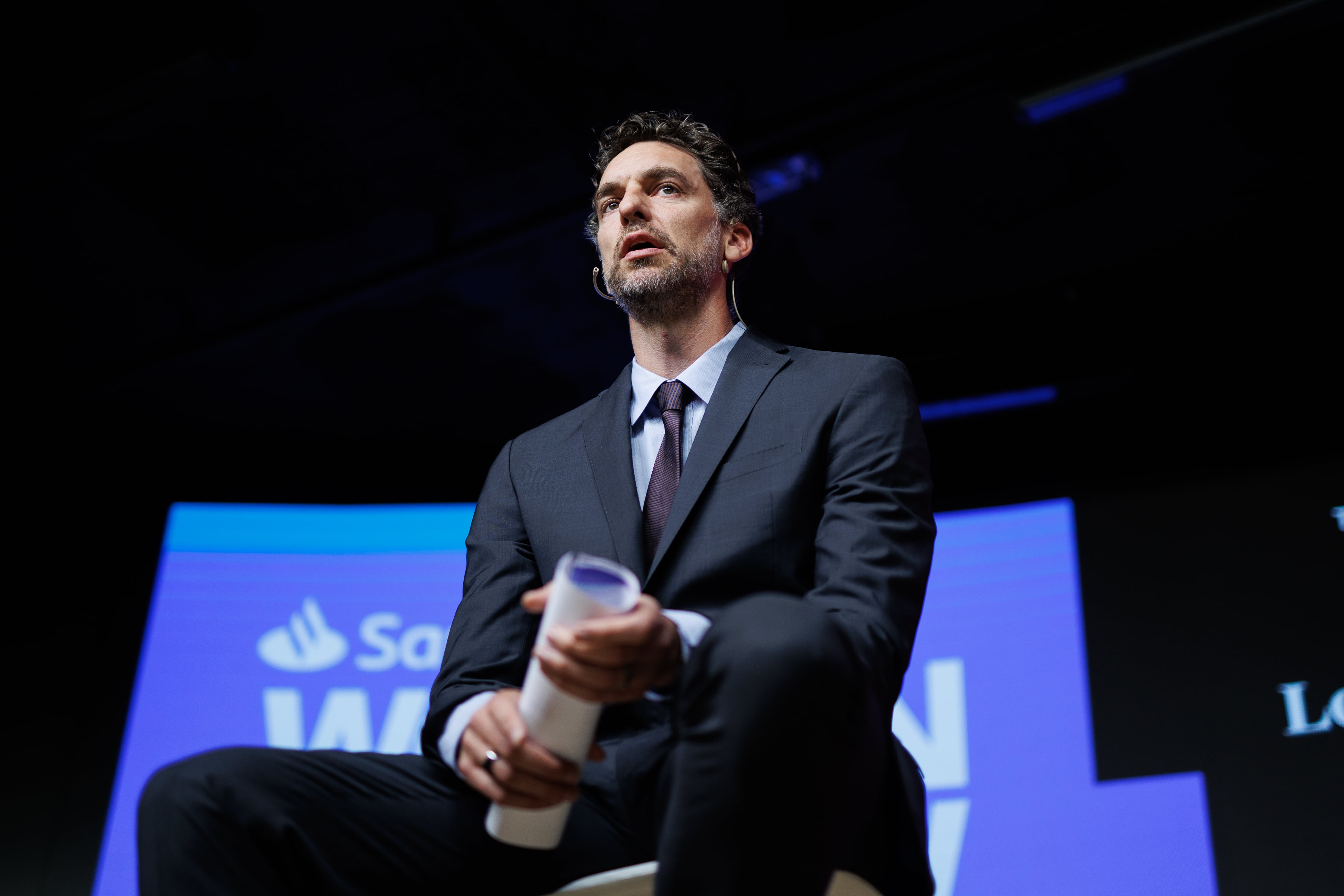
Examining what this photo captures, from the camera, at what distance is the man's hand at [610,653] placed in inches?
35.8

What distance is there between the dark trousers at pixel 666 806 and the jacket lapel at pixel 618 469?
0.23 metres

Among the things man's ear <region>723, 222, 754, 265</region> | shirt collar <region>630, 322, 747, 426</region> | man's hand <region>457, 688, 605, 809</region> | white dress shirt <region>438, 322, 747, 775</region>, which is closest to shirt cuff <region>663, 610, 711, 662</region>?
man's hand <region>457, 688, 605, 809</region>

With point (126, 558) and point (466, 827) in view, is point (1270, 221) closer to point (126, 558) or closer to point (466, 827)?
point (466, 827)

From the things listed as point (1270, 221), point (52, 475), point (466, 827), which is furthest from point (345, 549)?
point (1270, 221)

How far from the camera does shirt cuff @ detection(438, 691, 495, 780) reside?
117 centimetres

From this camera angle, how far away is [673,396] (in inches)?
62.2

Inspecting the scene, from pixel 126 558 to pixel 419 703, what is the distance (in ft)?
5.11

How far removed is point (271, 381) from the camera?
4.96 metres

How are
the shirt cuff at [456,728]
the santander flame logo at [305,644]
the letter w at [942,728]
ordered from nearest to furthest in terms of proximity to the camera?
the shirt cuff at [456,728] < the letter w at [942,728] < the santander flame logo at [305,644]

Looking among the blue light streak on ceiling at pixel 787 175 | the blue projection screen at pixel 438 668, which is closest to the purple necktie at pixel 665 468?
the blue projection screen at pixel 438 668

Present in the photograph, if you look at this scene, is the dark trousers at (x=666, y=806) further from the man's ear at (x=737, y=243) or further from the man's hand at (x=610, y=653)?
the man's ear at (x=737, y=243)

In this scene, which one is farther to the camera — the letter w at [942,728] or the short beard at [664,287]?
the letter w at [942,728]

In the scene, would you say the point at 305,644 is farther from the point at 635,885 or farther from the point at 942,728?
the point at 635,885

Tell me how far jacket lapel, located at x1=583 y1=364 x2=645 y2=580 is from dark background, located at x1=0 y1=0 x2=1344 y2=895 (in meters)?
2.32
